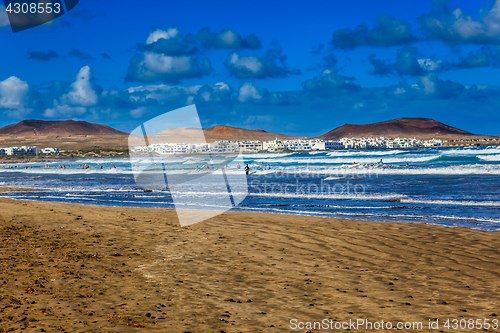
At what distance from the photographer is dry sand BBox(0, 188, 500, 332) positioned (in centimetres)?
459

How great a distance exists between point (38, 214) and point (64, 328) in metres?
9.59

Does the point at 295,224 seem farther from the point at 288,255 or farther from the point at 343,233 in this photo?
the point at 288,255

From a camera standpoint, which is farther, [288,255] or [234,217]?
[234,217]

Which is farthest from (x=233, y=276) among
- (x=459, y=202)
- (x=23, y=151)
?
(x=23, y=151)

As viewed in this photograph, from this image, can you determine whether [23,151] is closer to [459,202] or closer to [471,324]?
[459,202]

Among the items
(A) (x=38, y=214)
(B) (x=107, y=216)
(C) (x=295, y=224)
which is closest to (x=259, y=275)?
(C) (x=295, y=224)

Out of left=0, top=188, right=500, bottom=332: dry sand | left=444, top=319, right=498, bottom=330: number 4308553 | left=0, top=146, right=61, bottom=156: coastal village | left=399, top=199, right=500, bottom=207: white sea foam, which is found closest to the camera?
left=444, top=319, right=498, bottom=330: number 4308553

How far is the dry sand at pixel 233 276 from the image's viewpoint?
15.1ft

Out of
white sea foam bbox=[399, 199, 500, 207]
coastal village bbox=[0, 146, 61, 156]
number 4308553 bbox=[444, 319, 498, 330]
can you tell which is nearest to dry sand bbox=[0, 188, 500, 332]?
number 4308553 bbox=[444, 319, 498, 330]

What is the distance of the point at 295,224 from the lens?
11648 millimetres

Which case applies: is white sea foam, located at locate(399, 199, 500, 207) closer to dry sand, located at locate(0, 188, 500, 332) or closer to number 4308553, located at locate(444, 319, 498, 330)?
dry sand, located at locate(0, 188, 500, 332)

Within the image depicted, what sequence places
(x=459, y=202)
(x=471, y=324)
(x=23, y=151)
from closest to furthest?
(x=471, y=324) → (x=459, y=202) → (x=23, y=151)

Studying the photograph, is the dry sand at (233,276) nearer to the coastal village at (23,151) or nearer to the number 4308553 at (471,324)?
the number 4308553 at (471,324)

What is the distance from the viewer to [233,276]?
21.1 ft
